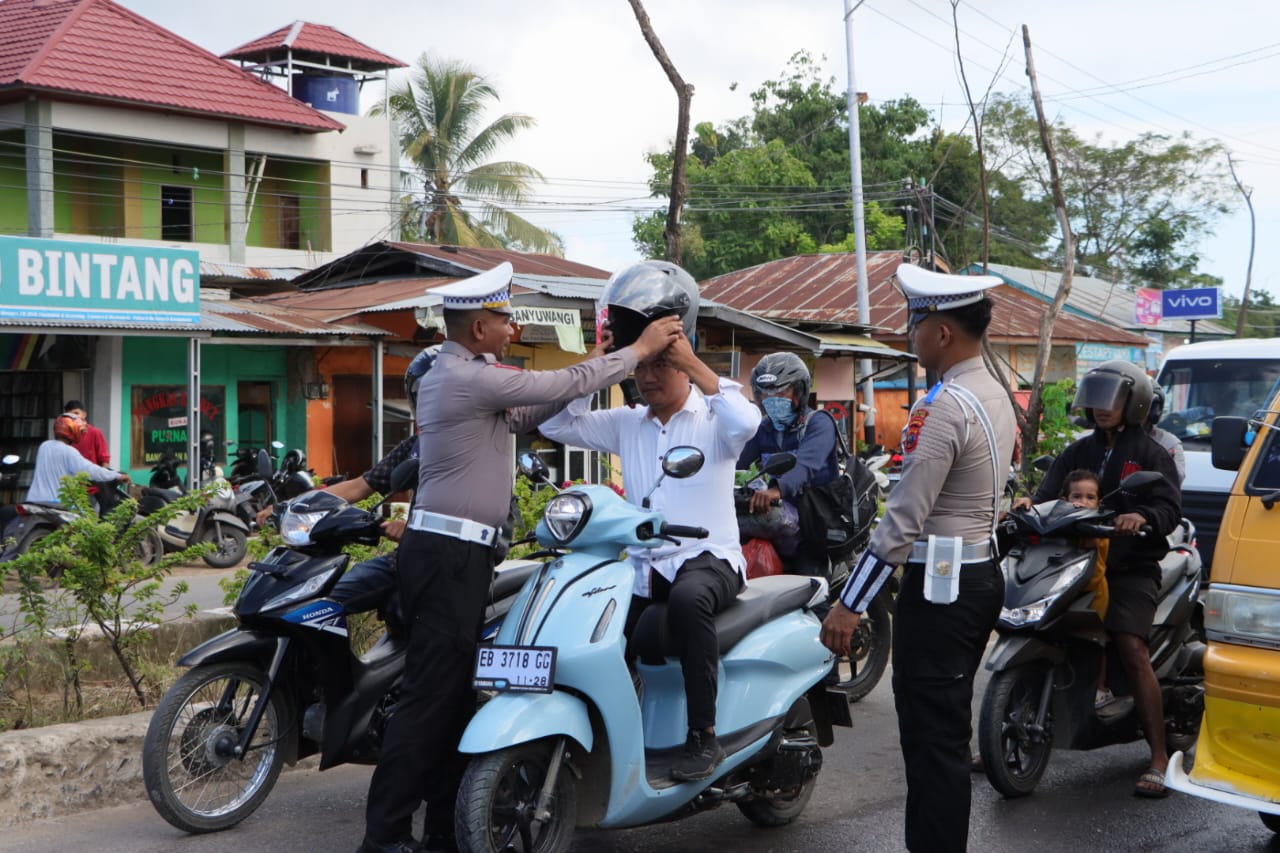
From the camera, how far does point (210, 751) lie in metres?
4.71

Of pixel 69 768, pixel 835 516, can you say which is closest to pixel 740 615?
pixel 835 516

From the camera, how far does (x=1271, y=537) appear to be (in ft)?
14.9

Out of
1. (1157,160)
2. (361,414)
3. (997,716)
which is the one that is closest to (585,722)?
(997,716)

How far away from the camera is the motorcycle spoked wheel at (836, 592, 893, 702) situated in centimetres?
711

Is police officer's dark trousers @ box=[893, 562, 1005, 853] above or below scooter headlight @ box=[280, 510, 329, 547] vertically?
below

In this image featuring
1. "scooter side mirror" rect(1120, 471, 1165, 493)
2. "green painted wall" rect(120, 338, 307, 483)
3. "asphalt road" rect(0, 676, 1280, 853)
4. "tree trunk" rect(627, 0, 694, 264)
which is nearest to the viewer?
"asphalt road" rect(0, 676, 1280, 853)

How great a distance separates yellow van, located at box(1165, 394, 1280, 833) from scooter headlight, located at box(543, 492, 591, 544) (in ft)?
7.21

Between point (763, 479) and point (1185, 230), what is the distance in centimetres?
4305

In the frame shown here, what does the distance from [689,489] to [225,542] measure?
10.4m

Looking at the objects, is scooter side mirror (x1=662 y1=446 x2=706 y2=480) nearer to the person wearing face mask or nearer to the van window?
the person wearing face mask

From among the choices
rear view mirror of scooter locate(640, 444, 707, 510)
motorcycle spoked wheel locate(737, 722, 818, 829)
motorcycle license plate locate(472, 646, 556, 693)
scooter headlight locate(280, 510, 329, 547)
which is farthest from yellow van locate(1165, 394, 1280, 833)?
scooter headlight locate(280, 510, 329, 547)

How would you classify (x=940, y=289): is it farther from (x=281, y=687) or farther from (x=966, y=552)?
(x=281, y=687)

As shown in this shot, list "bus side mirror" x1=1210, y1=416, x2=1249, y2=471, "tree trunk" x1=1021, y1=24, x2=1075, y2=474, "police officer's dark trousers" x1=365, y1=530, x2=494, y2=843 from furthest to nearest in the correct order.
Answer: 1. "tree trunk" x1=1021, y1=24, x2=1075, y2=474
2. "bus side mirror" x1=1210, y1=416, x2=1249, y2=471
3. "police officer's dark trousers" x1=365, y1=530, x2=494, y2=843

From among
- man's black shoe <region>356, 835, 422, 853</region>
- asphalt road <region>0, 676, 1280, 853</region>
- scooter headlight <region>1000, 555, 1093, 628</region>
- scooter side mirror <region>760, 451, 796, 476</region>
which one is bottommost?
asphalt road <region>0, 676, 1280, 853</region>
